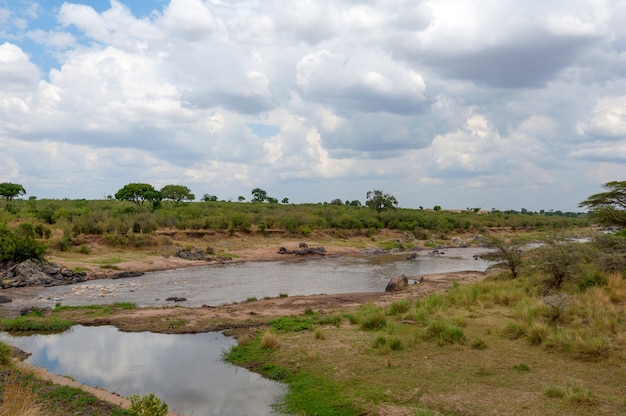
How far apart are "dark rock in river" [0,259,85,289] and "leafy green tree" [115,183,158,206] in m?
48.3

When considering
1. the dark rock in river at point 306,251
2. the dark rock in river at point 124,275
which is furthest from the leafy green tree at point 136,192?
the dark rock in river at point 124,275

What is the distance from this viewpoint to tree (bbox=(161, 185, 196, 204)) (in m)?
91.2

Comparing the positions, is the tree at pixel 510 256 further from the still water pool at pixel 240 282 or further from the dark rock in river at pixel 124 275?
the dark rock in river at pixel 124 275

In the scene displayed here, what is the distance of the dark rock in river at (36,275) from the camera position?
28.5 metres

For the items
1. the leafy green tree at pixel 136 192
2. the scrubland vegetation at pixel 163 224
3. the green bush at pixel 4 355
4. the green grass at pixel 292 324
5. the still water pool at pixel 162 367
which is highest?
the leafy green tree at pixel 136 192

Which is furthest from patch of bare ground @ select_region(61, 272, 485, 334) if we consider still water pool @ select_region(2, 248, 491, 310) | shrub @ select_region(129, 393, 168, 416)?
shrub @ select_region(129, 393, 168, 416)

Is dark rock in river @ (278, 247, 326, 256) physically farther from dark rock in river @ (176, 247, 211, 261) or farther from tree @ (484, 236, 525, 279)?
tree @ (484, 236, 525, 279)

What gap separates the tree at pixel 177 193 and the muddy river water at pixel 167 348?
5900cm

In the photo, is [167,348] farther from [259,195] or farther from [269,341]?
[259,195]

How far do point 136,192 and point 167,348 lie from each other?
68.2m

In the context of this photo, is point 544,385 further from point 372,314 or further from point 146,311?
point 146,311

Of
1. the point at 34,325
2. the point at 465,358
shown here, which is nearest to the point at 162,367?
the point at 34,325

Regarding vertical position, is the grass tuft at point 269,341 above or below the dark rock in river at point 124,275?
above

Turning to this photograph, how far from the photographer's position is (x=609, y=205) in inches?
1093
